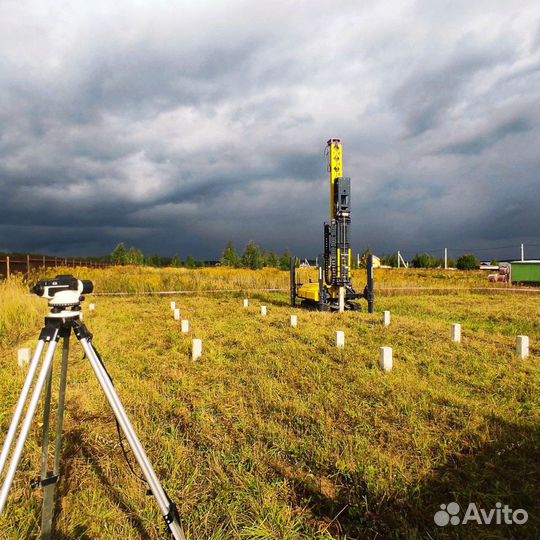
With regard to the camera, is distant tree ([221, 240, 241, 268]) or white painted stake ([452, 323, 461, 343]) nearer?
white painted stake ([452, 323, 461, 343])

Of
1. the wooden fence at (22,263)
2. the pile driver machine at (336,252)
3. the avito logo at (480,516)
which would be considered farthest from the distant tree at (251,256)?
the avito logo at (480,516)

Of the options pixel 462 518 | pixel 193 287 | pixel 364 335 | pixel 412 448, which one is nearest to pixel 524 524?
pixel 462 518

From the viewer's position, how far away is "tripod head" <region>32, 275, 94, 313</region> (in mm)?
1936

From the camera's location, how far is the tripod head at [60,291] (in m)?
1.94

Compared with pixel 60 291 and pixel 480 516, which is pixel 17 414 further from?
pixel 480 516

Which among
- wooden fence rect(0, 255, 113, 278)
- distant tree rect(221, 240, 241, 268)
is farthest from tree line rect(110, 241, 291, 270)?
wooden fence rect(0, 255, 113, 278)

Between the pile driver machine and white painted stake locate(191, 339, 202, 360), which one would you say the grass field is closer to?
white painted stake locate(191, 339, 202, 360)

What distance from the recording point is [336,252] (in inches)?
501

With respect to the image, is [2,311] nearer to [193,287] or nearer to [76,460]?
[76,460]

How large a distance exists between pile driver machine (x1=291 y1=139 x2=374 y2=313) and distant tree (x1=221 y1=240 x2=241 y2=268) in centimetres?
3346

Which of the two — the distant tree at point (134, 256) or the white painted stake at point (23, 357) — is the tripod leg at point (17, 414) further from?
the distant tree at point (134, 256)

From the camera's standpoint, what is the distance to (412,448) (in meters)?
3.24

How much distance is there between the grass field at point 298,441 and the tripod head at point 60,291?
164 centimetres

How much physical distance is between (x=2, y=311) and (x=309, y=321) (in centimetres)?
762
